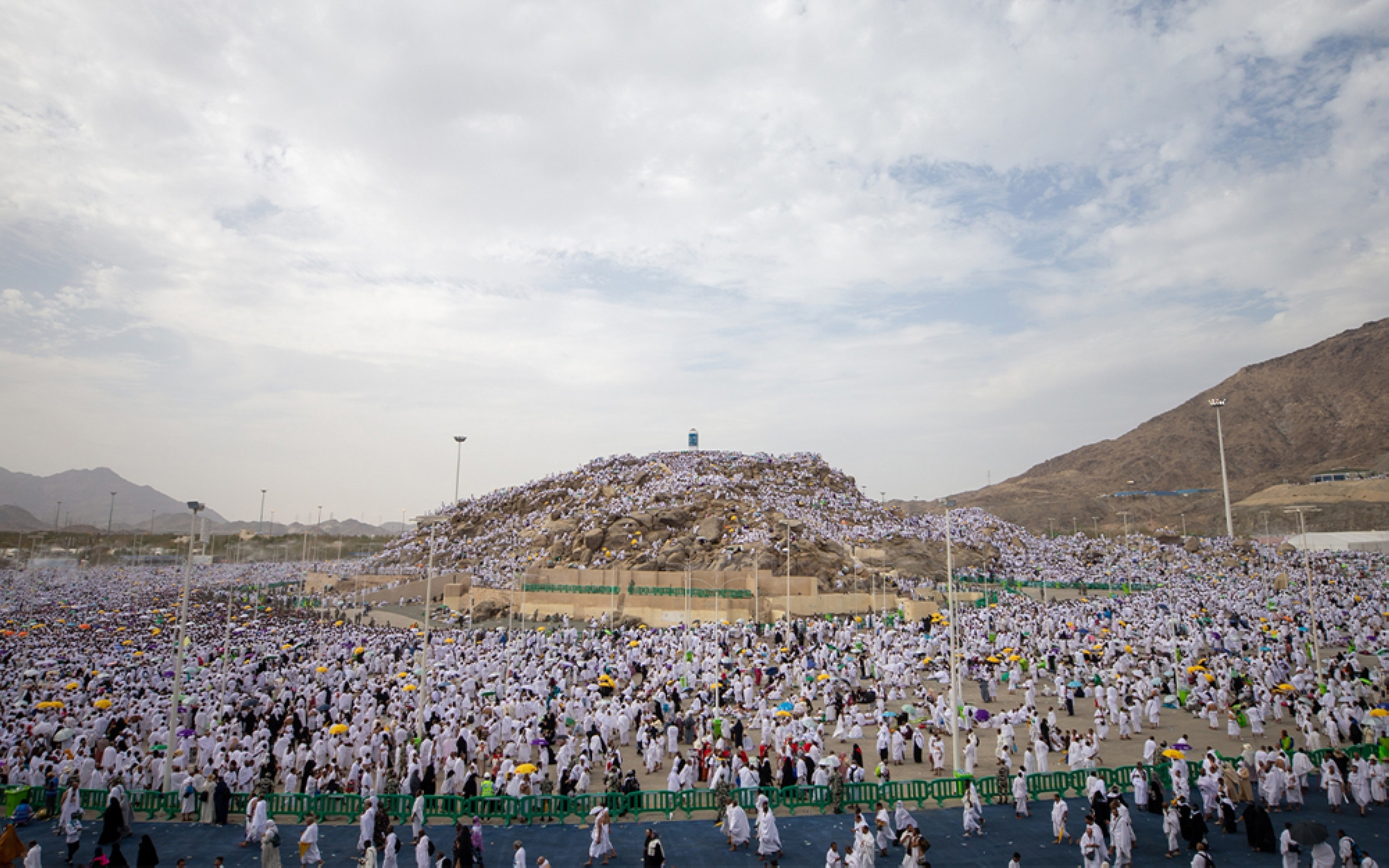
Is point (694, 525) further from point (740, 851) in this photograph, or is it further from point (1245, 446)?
point (1245, 446)

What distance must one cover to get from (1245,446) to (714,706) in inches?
7774

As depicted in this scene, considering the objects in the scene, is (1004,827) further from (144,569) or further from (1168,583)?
(144,569)

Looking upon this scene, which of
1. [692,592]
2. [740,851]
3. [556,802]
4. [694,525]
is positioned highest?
[694,525]

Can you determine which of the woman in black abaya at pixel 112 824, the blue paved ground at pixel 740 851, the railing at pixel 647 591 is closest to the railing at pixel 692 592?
the railing at pixel 647 591

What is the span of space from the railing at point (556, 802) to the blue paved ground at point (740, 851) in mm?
369

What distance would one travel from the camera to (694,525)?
181 feet

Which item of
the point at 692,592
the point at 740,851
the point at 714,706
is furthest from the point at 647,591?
the point at 740,851

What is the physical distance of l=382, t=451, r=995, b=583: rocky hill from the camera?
48.8 m

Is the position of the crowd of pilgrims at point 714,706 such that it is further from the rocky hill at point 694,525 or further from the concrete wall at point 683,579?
the rocky hill at point 694,525

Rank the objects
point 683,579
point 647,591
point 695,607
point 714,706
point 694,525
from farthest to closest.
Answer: point 694,525, point 683,579, point 647,591, point 695,607, point 714,706

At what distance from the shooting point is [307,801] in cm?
1401

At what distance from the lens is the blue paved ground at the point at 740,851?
11.9 m

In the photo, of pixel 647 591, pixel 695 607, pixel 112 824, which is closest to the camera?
pixel 112 824

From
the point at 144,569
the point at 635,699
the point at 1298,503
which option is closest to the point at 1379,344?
the point at 1298,503
